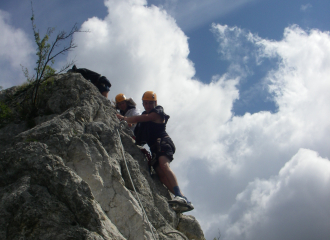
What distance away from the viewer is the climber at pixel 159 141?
23.8ft

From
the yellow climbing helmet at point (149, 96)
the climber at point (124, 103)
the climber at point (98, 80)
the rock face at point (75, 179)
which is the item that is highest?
the climber at point (98, 80)

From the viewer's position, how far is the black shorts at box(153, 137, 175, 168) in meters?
7.56

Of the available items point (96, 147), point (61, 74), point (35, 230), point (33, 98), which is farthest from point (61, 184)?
point (61, 74)

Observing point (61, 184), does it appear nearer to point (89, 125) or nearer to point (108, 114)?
point (89, 125)

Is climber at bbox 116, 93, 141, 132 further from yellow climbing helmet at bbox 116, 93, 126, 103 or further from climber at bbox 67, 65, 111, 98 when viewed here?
climber at bbox 67, 65, 111, 98

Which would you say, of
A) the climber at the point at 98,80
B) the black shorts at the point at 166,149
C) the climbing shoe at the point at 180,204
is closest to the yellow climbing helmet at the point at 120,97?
the climber at the point at 98,80

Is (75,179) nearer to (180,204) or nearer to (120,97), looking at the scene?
A: (180,204)

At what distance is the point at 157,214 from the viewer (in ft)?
20.4

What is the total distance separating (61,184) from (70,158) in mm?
1006

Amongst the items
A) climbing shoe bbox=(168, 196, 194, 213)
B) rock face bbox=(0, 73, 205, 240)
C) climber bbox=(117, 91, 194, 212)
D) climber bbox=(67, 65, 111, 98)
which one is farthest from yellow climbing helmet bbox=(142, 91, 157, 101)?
climbing shoe bbox=(168, 196, 194, 213)

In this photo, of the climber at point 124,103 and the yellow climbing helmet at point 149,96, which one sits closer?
the yellow climbing helmet at point 149,96

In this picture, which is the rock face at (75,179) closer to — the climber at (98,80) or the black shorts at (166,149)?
the black shorts at (166,149)

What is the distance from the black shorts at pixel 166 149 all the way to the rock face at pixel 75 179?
0.39 meters

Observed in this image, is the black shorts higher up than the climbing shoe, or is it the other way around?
the black shorts
